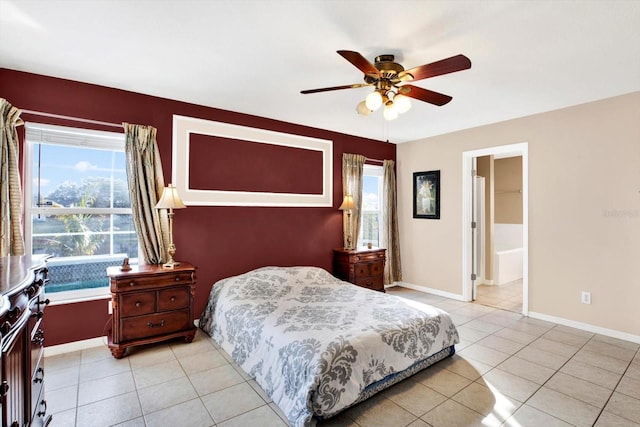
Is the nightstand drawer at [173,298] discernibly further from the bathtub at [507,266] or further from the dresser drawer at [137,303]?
the bathtub at [507,266]

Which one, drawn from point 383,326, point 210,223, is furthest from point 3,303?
point 210,223

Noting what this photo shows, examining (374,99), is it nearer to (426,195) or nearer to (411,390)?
(411,390)

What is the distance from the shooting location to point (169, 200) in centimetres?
310

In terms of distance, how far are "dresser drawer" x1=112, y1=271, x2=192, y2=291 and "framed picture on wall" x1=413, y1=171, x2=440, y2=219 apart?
366 centimetres

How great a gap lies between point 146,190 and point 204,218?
67cm

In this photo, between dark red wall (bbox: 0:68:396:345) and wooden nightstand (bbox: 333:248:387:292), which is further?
wooden nightstand (bbox: 333:248:387:292)

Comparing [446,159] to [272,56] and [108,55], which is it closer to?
[272,56]

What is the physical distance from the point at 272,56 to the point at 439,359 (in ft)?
9.33

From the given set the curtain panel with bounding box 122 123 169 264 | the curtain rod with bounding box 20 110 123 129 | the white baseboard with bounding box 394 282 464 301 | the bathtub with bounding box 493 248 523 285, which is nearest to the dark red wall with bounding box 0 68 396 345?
the curtain rod with bounding box 20 110 123 129

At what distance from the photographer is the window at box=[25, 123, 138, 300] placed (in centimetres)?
292

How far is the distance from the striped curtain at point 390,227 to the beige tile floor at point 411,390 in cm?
226

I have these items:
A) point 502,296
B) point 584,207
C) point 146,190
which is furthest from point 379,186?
point 146,190

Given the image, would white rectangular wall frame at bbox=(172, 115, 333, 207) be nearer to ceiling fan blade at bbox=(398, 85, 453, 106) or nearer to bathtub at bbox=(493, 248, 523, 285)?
ceiling fan blade at bbox=(398, 85, 453, 106)

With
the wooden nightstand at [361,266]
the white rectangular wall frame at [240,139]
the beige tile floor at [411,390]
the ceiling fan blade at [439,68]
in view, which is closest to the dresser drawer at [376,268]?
the wooden nightstand at [361,266]
